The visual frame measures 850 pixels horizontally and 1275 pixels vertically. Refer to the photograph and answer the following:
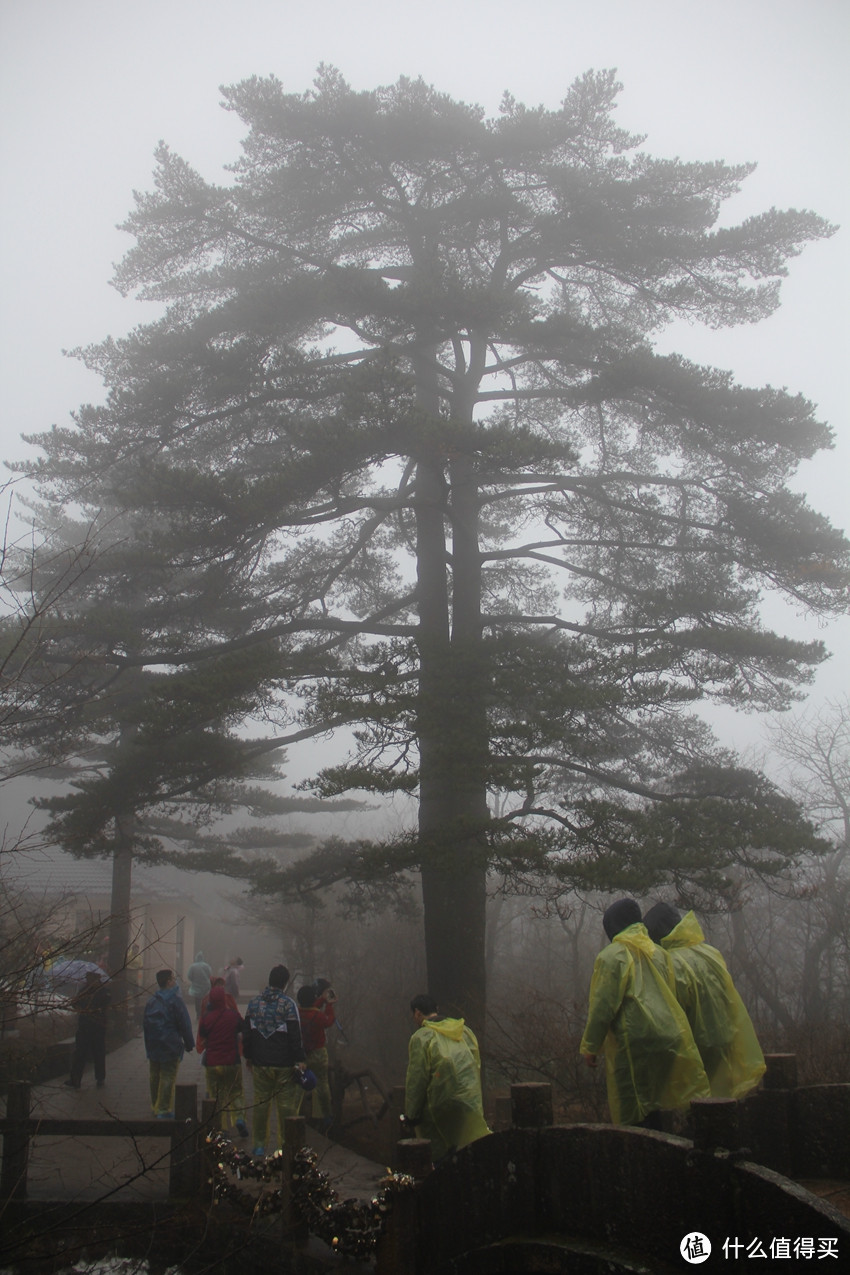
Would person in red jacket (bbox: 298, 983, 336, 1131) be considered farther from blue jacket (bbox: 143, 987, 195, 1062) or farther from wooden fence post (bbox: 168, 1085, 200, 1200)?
wooden fence post (bbox: 168, 1085, 200, 1200)

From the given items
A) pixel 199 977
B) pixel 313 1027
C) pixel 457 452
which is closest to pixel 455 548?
pixel 457 452

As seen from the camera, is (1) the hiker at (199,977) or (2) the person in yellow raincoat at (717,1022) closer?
(2) the person in yellow raincoat at (717,1022)

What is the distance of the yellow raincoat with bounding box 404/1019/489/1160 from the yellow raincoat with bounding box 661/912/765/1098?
1.83 m

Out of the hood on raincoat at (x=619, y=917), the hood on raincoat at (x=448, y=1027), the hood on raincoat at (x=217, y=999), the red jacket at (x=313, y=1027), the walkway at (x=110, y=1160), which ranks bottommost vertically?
the walkway at (x=110, y=1160)

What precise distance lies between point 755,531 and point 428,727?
5.55 meters

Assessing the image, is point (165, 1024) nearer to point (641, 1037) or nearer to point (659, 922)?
point (659, 922)

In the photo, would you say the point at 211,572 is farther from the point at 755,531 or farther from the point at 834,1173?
the point at 834,1173

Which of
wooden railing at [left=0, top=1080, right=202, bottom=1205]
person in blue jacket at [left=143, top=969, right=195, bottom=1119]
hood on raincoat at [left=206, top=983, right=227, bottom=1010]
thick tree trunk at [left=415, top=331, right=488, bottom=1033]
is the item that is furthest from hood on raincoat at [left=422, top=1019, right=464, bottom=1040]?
person in blue jacket at [left=143, top=969, right=195, bottom=1119]

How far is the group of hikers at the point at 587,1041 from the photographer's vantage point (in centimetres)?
486

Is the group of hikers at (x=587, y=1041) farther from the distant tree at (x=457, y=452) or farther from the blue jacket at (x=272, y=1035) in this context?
the distant tree at (x=457, y=452)

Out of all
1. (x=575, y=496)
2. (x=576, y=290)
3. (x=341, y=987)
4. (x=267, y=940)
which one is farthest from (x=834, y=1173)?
(x=267, y=940)

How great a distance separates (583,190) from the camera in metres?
14.4

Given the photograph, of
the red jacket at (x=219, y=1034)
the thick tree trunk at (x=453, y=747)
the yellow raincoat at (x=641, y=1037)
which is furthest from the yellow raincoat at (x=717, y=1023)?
the red jacket at (x=219, y=1034)

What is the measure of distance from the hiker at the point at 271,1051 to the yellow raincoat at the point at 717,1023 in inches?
181
